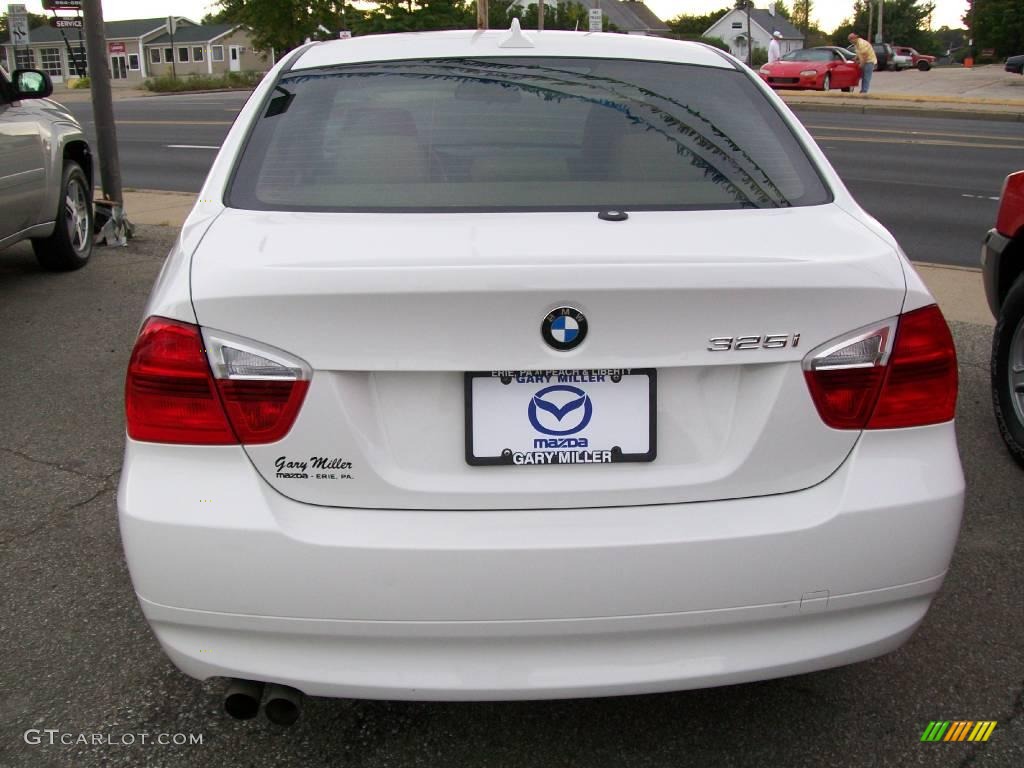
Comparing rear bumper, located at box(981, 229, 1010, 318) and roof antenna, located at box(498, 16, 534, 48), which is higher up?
roof antenna, located at box(498, 16, 534, 48)

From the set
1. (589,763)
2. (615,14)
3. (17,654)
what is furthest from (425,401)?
(615,14)

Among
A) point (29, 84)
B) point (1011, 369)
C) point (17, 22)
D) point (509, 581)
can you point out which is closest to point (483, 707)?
point (509, 581)

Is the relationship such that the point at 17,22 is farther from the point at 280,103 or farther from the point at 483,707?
the point at 483,707

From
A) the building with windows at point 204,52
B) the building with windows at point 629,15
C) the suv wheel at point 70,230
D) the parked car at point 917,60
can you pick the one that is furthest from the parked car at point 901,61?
the suv wheel at point 70,230

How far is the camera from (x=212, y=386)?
2.14 metres

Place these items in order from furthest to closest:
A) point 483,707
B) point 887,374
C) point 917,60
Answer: point 917,60 < point 483,707 < point 887,374

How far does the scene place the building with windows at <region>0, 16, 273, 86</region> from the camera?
82750mm

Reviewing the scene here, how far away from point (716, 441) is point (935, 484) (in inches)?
20.1

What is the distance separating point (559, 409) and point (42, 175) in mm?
6177

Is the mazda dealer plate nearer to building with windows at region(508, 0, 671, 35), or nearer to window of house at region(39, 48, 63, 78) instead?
building with windows at region(508, 0, 671, 35)

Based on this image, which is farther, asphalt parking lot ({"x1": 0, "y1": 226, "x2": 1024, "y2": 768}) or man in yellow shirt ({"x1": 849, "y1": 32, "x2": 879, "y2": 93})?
man in yellow shirt ({"x1": 849, "y1": 32, "x2": 879, "y2": 93})

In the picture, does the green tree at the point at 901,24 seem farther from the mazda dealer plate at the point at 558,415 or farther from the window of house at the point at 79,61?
the mazda dealer plate at the point at 558,415

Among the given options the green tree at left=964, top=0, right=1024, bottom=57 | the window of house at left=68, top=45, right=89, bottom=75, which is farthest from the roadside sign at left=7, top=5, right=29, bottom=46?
the green tree at left=964, top=0, right=1024, bottom=57

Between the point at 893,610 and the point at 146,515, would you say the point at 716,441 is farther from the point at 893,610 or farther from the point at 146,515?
the point at 146,515
